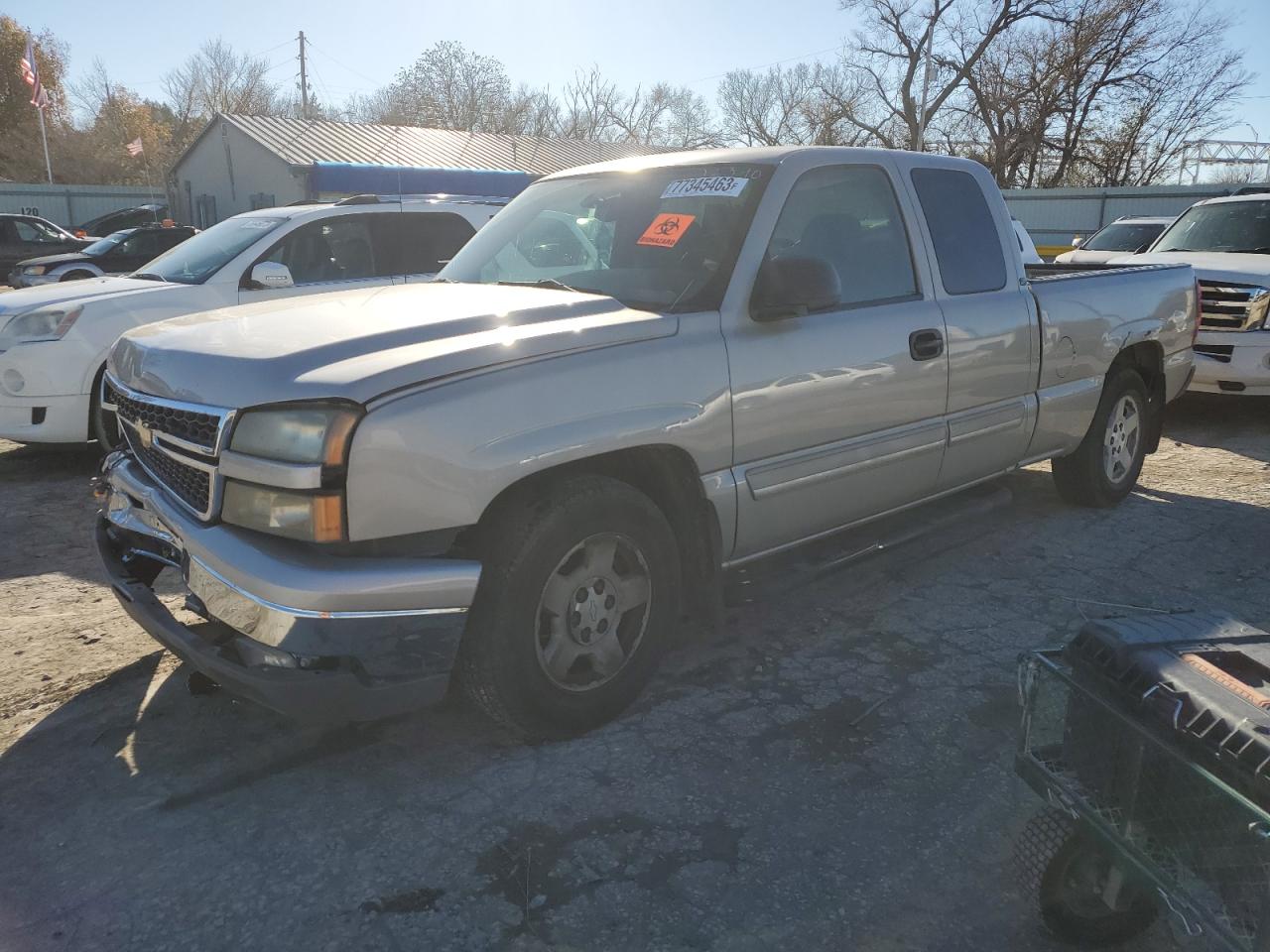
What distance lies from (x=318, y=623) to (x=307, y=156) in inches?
1030

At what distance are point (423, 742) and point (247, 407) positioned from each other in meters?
1.23

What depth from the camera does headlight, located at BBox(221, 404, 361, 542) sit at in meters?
2.53

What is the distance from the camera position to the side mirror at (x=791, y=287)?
3.37 metres

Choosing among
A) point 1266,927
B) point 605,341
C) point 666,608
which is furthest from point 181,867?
point 1266,927

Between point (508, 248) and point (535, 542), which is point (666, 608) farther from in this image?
point (508, 248)

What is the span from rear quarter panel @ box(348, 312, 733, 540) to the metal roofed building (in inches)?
732

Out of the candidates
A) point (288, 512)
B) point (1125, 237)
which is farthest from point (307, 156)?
point (288, 512)

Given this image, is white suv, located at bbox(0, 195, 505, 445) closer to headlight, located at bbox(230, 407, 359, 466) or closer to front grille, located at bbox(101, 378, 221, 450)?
front grille, located at bbox(101, 378, 221, 450)

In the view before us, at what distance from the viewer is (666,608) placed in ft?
10.8

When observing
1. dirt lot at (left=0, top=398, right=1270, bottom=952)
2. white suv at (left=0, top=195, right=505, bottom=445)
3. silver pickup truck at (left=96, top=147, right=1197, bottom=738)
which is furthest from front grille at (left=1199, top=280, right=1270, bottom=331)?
white suv at (left=0, top=195, right=505, bottom=445)

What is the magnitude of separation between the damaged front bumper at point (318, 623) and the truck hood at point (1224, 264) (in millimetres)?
7169

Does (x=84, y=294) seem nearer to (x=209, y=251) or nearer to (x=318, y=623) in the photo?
(x=209, y=251)

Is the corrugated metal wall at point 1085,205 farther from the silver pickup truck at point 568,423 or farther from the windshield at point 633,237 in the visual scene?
the windshield at point 633,237

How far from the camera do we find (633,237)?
3756 mm
